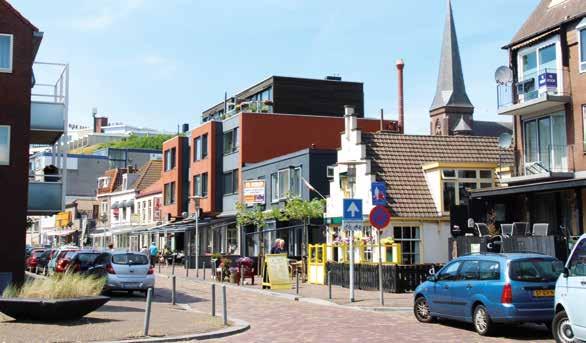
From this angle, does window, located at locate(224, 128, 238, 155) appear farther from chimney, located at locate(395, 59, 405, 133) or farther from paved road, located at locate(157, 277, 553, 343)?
paved road, located at locate(157, 277, 553, 343)

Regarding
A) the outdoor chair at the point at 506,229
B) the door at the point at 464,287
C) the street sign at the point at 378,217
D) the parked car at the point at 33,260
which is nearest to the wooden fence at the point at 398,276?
the street sign at the point at 378,217

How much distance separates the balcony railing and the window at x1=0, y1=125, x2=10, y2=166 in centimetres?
1840

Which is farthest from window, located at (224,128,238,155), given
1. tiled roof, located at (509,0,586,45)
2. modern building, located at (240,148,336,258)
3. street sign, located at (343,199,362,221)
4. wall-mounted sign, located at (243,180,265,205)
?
street sign, located at (343,199,362,221)

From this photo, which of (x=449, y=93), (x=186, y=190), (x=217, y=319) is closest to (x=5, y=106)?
(x=217, y=319)

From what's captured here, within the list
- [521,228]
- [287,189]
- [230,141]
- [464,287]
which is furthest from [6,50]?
[230,141]

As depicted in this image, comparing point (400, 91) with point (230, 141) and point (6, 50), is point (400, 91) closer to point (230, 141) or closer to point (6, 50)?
point (230, 141)

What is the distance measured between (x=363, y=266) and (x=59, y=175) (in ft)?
36.5

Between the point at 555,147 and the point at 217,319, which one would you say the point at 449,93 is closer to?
the point at 555,147

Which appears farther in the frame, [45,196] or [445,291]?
[45,196]

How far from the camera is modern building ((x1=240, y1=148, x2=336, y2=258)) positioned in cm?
3797

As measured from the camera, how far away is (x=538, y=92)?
28.2 m

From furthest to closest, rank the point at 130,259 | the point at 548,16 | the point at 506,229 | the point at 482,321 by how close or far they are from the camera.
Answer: the point at 548,16 < the point at 506,229 < the point at 130,259 < the point at 482,321

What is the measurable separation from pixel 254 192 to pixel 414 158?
495 inches

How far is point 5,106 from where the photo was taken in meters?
24.1
